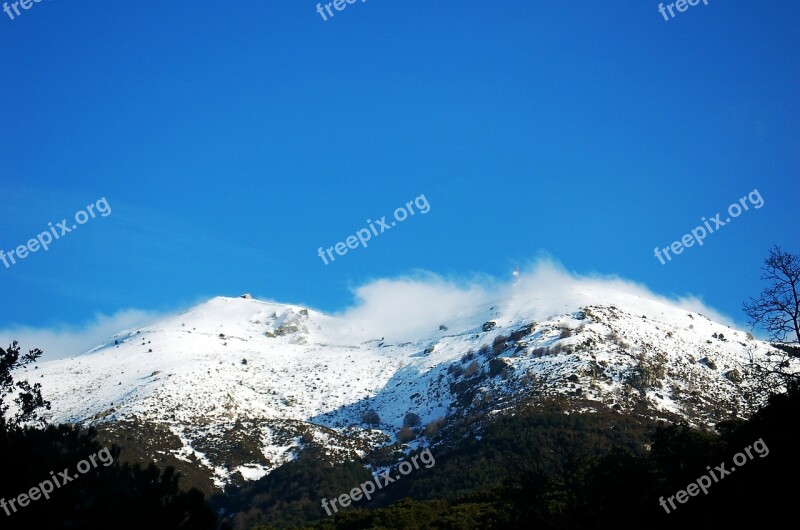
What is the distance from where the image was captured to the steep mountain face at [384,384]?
123 m

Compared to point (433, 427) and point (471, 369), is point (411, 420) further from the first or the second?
point (471, 369)

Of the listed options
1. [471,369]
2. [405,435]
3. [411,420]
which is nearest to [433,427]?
[405,435]

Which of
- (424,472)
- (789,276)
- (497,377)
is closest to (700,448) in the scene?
(789,276)

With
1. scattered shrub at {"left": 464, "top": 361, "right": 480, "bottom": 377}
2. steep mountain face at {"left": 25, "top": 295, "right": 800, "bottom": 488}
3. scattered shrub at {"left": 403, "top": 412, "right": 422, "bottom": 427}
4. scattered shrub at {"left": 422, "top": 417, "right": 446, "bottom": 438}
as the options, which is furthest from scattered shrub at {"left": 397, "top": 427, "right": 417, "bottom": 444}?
scattered shrub at {"left": 464, "top": 361, "right": 480, "bottom": 377}

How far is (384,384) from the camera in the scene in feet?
541

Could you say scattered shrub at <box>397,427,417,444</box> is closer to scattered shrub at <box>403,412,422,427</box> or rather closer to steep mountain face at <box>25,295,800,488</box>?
steep mountain face at <box>25,295,800,488</box>

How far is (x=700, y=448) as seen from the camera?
3988 centimetres

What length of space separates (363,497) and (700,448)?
78.3 metres

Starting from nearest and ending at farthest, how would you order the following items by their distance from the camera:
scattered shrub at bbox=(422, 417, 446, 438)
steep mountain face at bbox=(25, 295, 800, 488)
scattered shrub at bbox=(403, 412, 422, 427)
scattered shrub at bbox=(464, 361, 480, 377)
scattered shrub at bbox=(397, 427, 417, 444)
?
steep mountain face at bbox=(25, 295, 800, 488)
scattered shrub at bbox=(422, 417, 446, 438)
scattered shrub at bbox=(397, 427, 417, 444)
scattered shrub at bbox=(403, 412, 422, 427)
scattered shrub at bbox=(464, 361, 480, 377)

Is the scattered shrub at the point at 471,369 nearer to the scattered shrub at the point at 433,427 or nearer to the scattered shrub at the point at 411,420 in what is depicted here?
the scattered shrub at the point at 411,420

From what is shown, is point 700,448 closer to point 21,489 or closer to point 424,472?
point 21,489

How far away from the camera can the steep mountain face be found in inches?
4855

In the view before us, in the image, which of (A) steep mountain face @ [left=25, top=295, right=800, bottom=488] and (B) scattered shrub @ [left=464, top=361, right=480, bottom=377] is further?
(B) scattered shrub @ [left=464, top=361, right=480, bottom=377]

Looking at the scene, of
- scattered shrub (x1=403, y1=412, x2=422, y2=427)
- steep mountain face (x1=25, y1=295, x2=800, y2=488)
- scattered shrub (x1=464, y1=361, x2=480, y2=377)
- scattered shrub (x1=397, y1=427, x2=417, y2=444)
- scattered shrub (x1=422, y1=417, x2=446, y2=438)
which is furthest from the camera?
scattered shrub (x1=464, y1=361, x2=480, y2=377)
